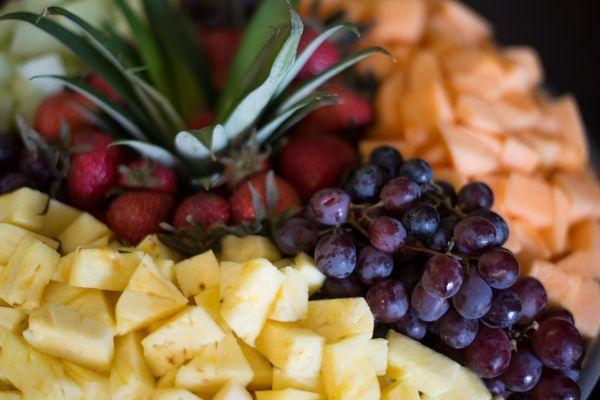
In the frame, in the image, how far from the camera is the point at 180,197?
1.01 meters

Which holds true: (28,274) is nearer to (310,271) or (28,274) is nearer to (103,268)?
(103,268)

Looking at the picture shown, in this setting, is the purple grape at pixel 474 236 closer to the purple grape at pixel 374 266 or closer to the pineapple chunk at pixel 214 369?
the purple grape at pixel 374 266

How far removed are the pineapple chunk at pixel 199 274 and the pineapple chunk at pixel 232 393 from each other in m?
0.14

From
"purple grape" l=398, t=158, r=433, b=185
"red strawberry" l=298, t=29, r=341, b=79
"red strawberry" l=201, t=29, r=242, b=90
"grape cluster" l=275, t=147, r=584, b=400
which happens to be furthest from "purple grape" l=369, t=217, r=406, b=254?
"red strawberry" l=201, t=29, r=242, b=90

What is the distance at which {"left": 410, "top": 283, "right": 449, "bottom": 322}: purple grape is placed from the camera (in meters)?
0.76

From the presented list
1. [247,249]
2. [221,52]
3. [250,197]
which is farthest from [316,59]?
[247,249]

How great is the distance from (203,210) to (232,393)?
1.03 feet

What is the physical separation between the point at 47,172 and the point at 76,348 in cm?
38

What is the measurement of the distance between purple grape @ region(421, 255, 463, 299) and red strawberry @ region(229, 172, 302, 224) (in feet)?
0.88

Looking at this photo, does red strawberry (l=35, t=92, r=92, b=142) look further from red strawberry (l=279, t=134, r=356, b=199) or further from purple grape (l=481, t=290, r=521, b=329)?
purple grape (l=481, t=290, r=521, b=329)

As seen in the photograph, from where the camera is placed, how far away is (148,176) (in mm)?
936

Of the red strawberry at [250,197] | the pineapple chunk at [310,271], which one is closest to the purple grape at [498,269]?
the pineapple chunk at [310,271]

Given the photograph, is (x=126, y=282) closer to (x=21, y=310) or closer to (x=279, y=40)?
(x=21, y=310)

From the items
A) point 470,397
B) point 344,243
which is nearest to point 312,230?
point 344,243
